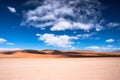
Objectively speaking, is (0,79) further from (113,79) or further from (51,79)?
(113,79)

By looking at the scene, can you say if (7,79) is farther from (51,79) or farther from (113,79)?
(113,79)

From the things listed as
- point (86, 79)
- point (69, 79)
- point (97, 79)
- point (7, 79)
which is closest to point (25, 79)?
point (7, 79)

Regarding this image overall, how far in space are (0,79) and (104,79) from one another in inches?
198

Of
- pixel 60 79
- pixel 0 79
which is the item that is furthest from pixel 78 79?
pixel 0 79

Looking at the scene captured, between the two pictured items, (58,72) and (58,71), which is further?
(58,71)

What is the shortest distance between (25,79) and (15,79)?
48cm

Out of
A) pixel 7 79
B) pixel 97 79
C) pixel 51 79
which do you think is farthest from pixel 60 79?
pixel 7 79

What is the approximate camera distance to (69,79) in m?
7.19

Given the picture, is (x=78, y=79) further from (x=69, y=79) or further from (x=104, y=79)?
(x=104, y=79)

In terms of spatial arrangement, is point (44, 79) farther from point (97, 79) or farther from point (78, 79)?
point (97, 79)

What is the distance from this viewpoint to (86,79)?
7.10m

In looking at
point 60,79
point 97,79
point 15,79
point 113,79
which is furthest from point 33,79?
point 113,79

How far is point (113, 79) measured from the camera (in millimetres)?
7043

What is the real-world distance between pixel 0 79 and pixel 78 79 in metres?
3.76
